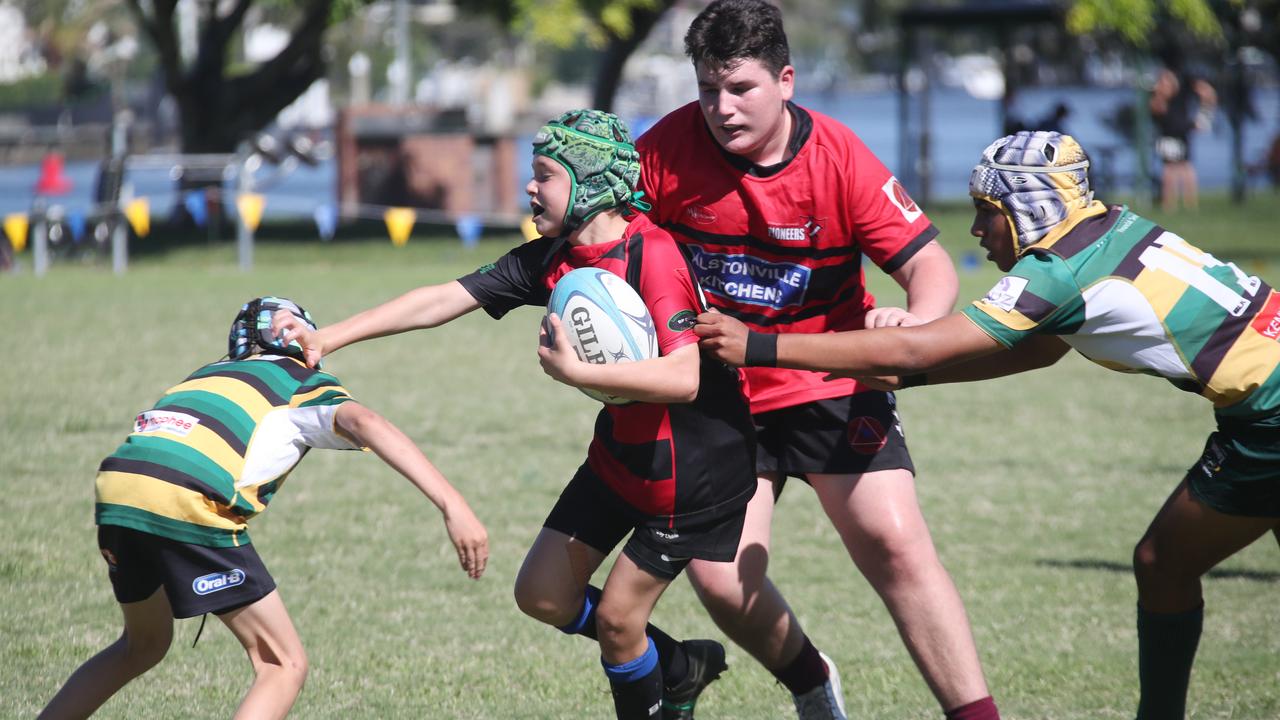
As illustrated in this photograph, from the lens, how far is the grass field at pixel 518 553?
5.32 m

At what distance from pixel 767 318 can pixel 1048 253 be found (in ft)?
3.22

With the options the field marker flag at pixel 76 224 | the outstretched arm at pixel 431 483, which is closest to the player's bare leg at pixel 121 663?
the outstretched arm at pixel 431 483

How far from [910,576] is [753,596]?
1.74ft

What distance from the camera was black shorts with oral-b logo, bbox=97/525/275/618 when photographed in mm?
3934

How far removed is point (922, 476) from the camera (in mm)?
8922

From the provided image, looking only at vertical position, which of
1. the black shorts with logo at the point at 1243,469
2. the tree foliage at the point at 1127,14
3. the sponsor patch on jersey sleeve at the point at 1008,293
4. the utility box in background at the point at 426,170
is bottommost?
the utility box in background at the point at 426,170

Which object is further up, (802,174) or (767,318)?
(802,174)

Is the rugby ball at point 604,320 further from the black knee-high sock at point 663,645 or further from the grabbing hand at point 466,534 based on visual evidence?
the black knee-high sock at point 663,645

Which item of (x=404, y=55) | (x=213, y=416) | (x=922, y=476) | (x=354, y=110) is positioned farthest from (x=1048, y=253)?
(x=404, y=55)

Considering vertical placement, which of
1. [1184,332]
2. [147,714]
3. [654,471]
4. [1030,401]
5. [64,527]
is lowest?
[1030,401]

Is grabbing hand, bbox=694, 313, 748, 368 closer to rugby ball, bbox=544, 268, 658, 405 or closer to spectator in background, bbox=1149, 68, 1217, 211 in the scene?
rugby ball, bbox=544, 268, 658, 405

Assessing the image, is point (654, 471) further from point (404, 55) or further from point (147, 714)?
point (404, 55)

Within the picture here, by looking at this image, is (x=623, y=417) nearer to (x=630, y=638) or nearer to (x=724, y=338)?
(x=724, y=338)

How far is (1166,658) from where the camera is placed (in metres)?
4.45
